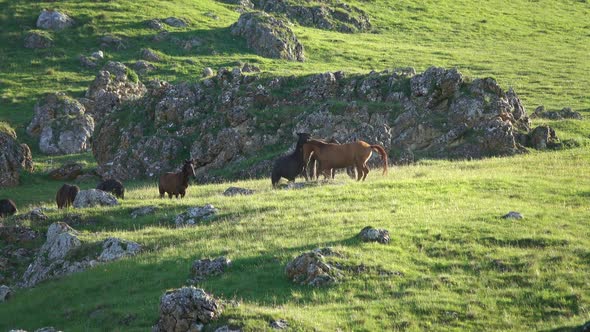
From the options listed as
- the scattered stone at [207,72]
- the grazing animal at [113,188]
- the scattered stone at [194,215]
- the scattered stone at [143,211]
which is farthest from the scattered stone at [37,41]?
the scattered stone at [194,215]

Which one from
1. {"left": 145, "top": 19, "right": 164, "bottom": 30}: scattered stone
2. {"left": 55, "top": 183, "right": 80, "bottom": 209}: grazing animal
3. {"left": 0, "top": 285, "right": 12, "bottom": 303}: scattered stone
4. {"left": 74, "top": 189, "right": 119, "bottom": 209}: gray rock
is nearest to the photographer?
{"left": 0, "top": 285, "right": 12, "bottom": 303}: scattered stone

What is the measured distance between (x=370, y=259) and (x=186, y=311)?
5.74m

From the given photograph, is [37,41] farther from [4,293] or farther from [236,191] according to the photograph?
[4,293]

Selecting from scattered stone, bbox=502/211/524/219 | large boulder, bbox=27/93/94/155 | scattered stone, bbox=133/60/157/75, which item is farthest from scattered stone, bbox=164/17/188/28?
scattered stone, bbox=502/211/524/219

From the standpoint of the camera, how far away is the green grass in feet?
58.9

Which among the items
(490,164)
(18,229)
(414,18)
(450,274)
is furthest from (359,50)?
(450,274)

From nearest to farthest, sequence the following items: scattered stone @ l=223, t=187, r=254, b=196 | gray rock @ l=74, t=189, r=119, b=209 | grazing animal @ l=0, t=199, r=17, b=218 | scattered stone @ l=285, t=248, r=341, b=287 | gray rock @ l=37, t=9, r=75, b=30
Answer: scattered stone @ l=285, t=248, r=341, b=287, gray rock @ l=74, t=189, r=119, b=209, scattered stone @ l=223, t=187, r=254, b=196, grazing animal @ l=0, t=199, r=17, b=218, gray rock @ l=37, t=9, r=75, b=30

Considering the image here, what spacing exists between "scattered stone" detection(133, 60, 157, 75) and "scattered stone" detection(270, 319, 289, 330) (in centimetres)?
5962

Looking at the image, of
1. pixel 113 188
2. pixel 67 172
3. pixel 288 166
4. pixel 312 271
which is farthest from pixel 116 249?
pixel 67 172

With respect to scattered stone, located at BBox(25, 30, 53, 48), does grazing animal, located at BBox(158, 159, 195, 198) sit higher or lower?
higher

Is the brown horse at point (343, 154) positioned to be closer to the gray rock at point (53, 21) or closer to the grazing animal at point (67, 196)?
the grazing animal at point (67, 196)

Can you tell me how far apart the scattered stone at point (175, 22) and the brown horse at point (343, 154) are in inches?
2078

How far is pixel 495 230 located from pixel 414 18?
84721 mm

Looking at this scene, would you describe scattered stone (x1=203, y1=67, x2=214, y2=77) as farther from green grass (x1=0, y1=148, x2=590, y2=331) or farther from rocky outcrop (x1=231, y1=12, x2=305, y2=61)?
green grass (x1=0, y1=148, x2=590, y2=331)
